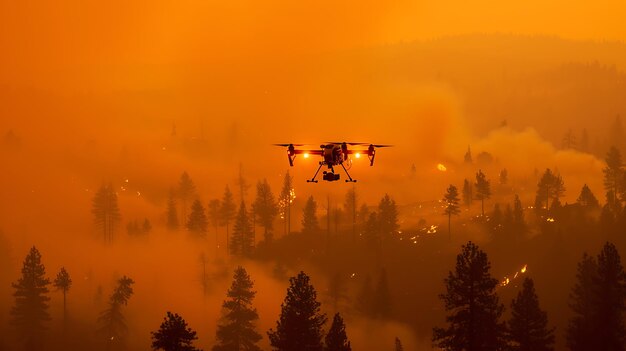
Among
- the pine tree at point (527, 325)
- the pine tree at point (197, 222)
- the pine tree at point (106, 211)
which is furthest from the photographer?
the pine tree at point (106, 211)

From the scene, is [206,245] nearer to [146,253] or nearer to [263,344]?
[146,253]

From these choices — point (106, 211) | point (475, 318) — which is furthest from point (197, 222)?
point (475, 318)

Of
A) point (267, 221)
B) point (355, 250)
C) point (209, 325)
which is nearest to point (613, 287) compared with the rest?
point (209, 325)

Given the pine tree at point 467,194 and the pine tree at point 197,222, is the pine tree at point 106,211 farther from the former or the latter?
the pine tree at point 467,194

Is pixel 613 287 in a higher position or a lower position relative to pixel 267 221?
lower

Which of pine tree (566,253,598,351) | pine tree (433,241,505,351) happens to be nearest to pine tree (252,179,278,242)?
pine tree (566,253,598,351)

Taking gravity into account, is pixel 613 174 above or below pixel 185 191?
below

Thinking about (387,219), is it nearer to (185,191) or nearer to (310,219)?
(310,219)

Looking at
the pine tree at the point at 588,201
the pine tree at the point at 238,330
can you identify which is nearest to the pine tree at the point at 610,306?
the pine tree at the point at 238,330
